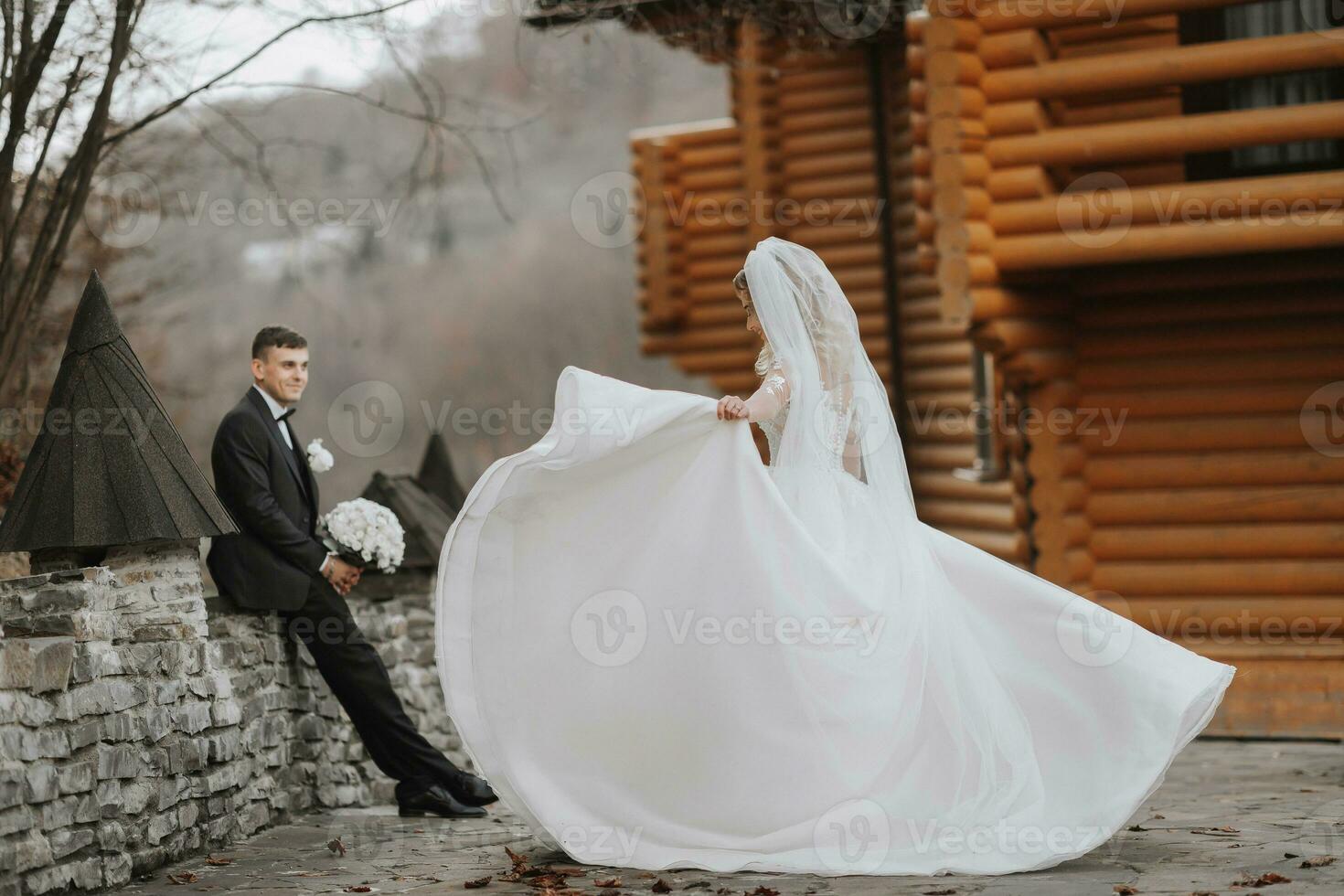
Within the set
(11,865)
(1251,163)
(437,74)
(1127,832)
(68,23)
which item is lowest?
(1127,832)

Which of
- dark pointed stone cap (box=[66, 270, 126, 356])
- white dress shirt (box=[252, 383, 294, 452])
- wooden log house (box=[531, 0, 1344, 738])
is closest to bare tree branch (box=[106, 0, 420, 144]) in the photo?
wooden log house (box=[531, 0, 1344, 738])

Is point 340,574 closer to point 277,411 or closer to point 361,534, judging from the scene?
point 361,534

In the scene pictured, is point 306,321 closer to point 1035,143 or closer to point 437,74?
point 437,74

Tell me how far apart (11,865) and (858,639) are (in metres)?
3.17

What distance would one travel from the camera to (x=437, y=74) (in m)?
51.5

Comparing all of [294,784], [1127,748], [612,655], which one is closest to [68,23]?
[294,784]

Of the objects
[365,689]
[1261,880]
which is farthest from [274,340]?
[1261,880]

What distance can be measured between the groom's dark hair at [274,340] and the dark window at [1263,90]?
637cm

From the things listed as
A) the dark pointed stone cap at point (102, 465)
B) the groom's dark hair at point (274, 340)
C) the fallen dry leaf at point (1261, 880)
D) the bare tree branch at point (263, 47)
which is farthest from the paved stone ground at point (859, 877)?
the bare tree branch at point (263, 47)

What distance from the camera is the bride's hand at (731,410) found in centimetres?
576

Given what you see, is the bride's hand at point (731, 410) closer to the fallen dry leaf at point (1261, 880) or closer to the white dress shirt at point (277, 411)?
the white dress shirt at point (277, 411)

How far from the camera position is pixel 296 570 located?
673 centimetres

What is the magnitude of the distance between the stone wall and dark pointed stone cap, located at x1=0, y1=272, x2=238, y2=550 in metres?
0.26

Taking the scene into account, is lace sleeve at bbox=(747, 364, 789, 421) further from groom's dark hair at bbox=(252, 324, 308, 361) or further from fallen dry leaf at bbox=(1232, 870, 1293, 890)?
fallen dry leaf at bbox=(1232, 870, 1293, 890)
